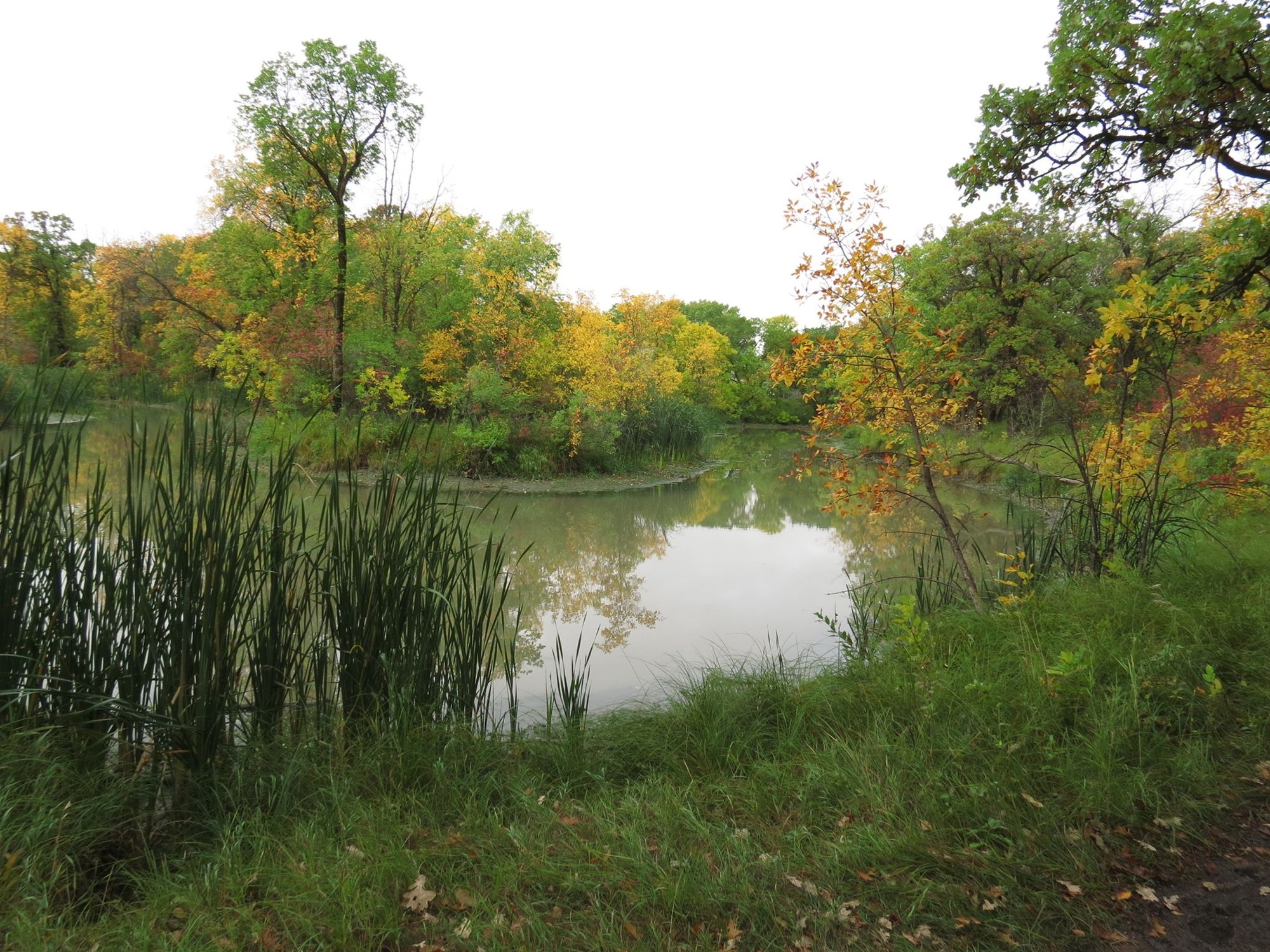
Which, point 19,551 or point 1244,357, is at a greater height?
point 1244,357

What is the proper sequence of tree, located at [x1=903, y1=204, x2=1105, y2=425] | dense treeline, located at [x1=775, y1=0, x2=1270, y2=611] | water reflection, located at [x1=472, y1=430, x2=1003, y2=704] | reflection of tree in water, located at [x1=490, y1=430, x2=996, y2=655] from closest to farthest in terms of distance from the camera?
1. dense treeline, located at [x1=775, y1=0, x2=1270, y2=611]
2. water reflection, located at [x1=472, y1=430, x2=1003, y2=704]
3. reflection of tree in water, located at [x1=490, y1=430, x2=996, y2=655]
4. tree, located at [x1=903, y1=204, x2=1105, y2=425]

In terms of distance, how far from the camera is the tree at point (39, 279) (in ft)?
68.5

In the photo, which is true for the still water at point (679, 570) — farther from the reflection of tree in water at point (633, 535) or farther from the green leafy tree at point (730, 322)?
the green leafy tree at point (730, 322)

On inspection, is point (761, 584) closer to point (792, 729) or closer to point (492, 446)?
point (792, 729)

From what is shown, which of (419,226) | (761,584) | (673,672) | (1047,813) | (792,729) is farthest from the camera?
(419,226)

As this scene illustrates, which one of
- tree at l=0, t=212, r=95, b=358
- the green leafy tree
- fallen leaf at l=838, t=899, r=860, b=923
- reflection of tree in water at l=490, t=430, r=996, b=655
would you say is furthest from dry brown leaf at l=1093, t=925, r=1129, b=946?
the green leafy tree

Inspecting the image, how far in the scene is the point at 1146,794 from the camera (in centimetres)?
215

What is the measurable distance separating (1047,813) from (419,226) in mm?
16783

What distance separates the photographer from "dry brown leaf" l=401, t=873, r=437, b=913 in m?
1.77

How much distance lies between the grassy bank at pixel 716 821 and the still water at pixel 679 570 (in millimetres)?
953

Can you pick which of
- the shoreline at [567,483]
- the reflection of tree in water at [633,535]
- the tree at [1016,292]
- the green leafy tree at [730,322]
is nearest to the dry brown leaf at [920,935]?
the reflection of tree in water at [633,535]

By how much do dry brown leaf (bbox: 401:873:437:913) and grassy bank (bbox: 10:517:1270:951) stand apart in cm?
2

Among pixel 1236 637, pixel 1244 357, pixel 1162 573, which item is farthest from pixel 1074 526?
pixel 1236 637

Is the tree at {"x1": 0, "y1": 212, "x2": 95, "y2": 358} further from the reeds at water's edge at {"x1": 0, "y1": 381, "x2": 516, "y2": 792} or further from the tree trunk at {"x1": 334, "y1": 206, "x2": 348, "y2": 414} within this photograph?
the reeds at water's edge at {"x1": 0, "y1": 381, "x2": 516, "y2": 792}
